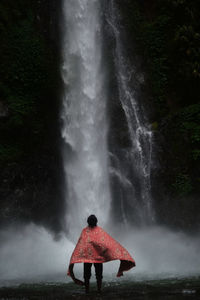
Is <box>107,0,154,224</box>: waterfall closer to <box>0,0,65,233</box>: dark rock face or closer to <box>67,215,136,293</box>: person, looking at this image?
<box>0,0,65,233</box>: dark rock face

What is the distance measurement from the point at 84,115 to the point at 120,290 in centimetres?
846

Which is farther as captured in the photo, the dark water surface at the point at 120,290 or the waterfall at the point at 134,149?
the waterfall at the point at 134,149

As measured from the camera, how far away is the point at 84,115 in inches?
552

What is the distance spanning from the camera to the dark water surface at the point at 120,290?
568 cm

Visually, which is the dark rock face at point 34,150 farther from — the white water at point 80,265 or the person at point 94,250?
the person at point 94,250

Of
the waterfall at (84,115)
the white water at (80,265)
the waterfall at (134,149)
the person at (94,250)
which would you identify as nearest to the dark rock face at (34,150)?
the waterfall at (84,115)

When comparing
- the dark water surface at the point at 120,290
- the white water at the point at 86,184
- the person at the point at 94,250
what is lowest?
the dark water surface at the point at 120,290

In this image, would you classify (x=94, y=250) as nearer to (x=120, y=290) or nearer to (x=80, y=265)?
(x=120, y=290)

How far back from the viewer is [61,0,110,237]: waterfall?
42.1 ft

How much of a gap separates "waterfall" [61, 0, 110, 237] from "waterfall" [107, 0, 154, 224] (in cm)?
64

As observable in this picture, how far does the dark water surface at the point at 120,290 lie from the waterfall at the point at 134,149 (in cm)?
535

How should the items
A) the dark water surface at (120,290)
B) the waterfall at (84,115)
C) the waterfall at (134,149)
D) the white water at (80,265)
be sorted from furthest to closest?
1. the waterfall at (134,149)
2. the waterfall at (84,115)
3. the white water at (80,265)
4. the dark water surface at (120,290)

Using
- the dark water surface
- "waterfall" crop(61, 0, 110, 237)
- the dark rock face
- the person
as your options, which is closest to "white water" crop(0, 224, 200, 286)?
the dark rock face

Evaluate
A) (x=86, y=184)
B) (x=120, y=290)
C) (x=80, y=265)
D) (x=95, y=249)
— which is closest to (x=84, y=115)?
(x=86, y=184)
